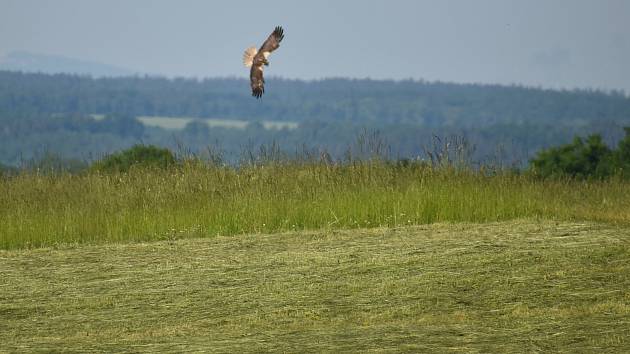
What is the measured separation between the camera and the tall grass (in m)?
15.7

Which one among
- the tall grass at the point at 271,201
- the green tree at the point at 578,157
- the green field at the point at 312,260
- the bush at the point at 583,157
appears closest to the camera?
the green field at the point at 312,260

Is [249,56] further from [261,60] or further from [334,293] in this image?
Result: [334,293]

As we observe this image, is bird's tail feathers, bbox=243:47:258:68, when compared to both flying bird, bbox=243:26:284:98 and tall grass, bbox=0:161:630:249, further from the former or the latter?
tall grass, bbox=0:161:630:249

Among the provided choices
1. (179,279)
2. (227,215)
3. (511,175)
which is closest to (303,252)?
(179,279)

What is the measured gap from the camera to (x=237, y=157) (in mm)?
18953

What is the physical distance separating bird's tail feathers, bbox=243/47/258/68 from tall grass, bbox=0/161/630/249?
2507mm

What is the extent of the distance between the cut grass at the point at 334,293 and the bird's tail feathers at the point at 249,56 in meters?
2.01

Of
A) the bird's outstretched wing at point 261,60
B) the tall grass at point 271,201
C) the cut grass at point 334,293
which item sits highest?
the bird's outstretched wing at point 261,60

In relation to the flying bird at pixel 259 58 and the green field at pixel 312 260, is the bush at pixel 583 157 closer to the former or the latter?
the green field at pixel 312 260

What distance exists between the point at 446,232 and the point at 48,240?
A: 4.80 metres

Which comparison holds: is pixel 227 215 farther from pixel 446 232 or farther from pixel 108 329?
pixel 108 329

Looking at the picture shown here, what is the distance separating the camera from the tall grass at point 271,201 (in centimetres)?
1566

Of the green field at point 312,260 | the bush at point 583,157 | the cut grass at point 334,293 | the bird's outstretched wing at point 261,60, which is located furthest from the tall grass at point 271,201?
the bush at point 583,157

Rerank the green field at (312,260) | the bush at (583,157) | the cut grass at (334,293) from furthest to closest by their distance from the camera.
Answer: the bush at (583,157) < the green field at (312,260) < the cut grass at (334,293)
